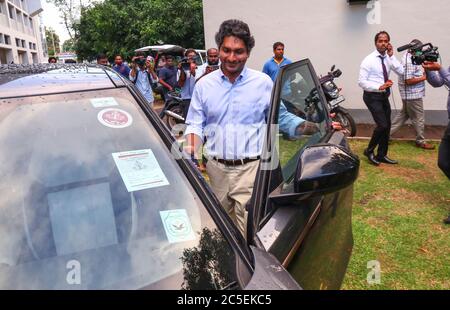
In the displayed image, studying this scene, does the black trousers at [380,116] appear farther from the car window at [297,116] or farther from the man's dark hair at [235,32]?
the man's dark hair at [235,32]

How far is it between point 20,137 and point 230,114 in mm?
1237

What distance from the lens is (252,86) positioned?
2.33m

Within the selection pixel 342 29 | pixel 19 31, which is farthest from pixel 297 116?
pixel 19 31

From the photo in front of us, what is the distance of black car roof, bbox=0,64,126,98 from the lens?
1517mm

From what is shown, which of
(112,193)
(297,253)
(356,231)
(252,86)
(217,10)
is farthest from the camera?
(217,10)

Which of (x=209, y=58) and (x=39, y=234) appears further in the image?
(x=209, y=58)

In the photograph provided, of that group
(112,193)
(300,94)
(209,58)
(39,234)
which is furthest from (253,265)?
(209,58)

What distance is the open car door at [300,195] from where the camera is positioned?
141 cm

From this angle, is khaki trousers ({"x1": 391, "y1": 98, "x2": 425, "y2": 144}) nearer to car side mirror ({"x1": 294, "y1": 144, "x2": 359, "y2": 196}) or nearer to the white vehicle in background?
the white vehicle in background

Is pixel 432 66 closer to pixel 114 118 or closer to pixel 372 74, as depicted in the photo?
pixel 372 74

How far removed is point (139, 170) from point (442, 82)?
3.72 metres

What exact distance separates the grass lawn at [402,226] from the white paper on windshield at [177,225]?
1.94 m
